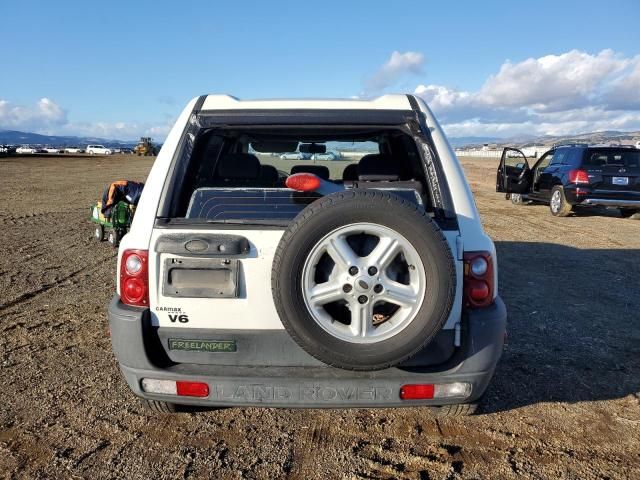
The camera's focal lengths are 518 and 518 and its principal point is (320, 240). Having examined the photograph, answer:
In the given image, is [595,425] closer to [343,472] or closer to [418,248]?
[343,472]

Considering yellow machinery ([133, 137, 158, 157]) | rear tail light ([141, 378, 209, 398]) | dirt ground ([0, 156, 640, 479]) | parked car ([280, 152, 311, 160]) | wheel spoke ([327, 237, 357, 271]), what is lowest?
dirt ground ([0, 156, 640, 479])

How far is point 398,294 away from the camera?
7.62ft

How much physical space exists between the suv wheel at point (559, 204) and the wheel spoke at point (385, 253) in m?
11.3

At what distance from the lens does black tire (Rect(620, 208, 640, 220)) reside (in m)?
12.4

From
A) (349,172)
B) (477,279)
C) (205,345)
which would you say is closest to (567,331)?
(349,172)

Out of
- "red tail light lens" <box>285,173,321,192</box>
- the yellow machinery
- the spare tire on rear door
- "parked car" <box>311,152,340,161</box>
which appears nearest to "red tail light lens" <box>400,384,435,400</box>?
the spare tire on rear door

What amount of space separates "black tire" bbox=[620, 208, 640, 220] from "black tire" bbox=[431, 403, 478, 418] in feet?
37.8

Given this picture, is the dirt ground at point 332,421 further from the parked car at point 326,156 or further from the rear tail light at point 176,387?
the parked car at point 326,156

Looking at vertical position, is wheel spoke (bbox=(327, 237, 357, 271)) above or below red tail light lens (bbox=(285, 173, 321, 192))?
below

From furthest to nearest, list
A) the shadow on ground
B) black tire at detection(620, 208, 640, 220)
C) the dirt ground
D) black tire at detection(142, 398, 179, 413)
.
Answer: black tire at detection(620, 208, 640, 220) → the shadow on ground → black tire at detection(142, 398, 179, 413) → the dirt ground

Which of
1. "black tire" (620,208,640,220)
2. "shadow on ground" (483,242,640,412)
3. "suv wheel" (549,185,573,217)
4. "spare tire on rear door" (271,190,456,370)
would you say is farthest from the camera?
"black tire" (620,208,640,220)

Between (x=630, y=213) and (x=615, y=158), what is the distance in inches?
70.8

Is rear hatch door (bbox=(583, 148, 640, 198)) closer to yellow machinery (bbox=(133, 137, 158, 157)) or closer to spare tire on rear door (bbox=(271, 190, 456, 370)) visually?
spare tire on rear door (bbox=(271, 190, 456, 370))

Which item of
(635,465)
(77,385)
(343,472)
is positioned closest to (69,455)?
(77,385)
